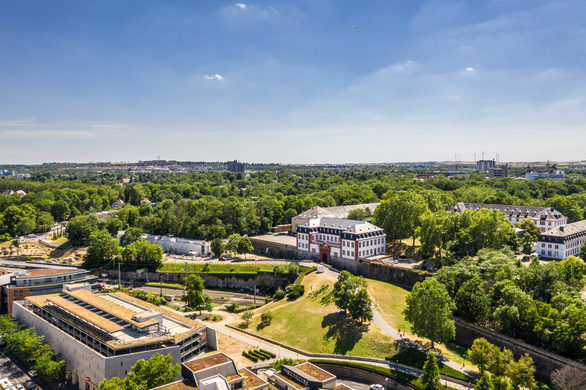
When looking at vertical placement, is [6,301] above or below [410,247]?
below

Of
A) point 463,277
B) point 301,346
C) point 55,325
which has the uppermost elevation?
point 463,277

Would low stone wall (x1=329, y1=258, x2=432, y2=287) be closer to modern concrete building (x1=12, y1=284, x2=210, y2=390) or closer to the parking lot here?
modern concrete building (x1=12, y1=284, x2=210, y2=390)

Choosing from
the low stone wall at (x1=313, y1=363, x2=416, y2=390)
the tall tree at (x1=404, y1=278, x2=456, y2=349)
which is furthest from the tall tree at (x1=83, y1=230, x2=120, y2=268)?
the tall tree at (x1=404, y1=278, x2=456, y2=349)

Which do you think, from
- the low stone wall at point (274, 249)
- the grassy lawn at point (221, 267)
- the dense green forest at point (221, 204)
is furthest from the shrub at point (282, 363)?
the dense green forest at point (221, 204)

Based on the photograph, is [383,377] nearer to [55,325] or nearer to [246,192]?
[55,325]

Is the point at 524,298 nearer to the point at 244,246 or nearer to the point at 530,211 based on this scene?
the point at 530,211

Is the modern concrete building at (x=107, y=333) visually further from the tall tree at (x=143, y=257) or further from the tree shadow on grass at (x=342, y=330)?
the tall tree at (x=143, y=257)

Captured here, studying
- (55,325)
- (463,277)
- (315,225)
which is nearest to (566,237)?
(463,277)
